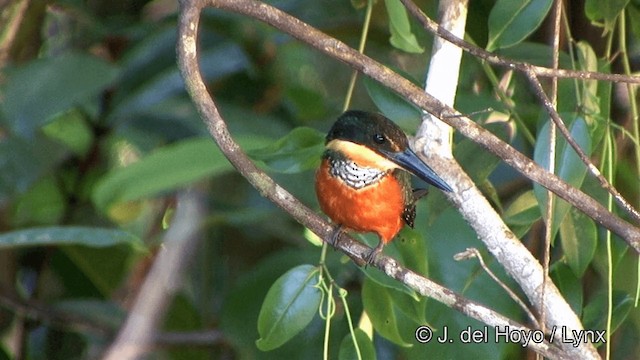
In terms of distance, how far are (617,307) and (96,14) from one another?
70.9 inches

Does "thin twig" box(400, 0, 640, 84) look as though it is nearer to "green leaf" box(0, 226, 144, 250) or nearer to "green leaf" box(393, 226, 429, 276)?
"green leaf" box(393, 226, 429, 276)

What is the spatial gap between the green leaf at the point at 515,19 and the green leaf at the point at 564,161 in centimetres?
16

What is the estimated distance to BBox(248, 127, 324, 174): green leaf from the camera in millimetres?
1841

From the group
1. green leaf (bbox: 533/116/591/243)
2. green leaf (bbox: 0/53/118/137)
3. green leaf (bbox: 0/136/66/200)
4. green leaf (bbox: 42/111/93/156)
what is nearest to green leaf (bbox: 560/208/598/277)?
green leaf (bbox: 533/116/591/243)

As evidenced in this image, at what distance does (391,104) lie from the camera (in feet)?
6.22

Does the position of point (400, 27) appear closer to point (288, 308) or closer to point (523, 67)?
point (523, 67)

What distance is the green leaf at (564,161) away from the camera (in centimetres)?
173

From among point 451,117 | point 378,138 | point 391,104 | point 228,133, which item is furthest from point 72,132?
point 451,117

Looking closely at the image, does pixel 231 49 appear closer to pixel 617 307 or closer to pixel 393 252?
pixel 393 252

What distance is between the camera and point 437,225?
2166 mm

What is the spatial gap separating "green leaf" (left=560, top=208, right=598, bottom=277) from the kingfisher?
0.31m

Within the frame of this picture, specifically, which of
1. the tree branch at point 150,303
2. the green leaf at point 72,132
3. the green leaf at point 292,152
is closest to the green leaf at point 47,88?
the green leaf at point 72,132

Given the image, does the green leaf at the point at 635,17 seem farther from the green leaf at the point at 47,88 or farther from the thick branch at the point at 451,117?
the green leaf at the point at 47,88

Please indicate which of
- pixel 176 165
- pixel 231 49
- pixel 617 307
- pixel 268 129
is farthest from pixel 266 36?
pixel 617 307
